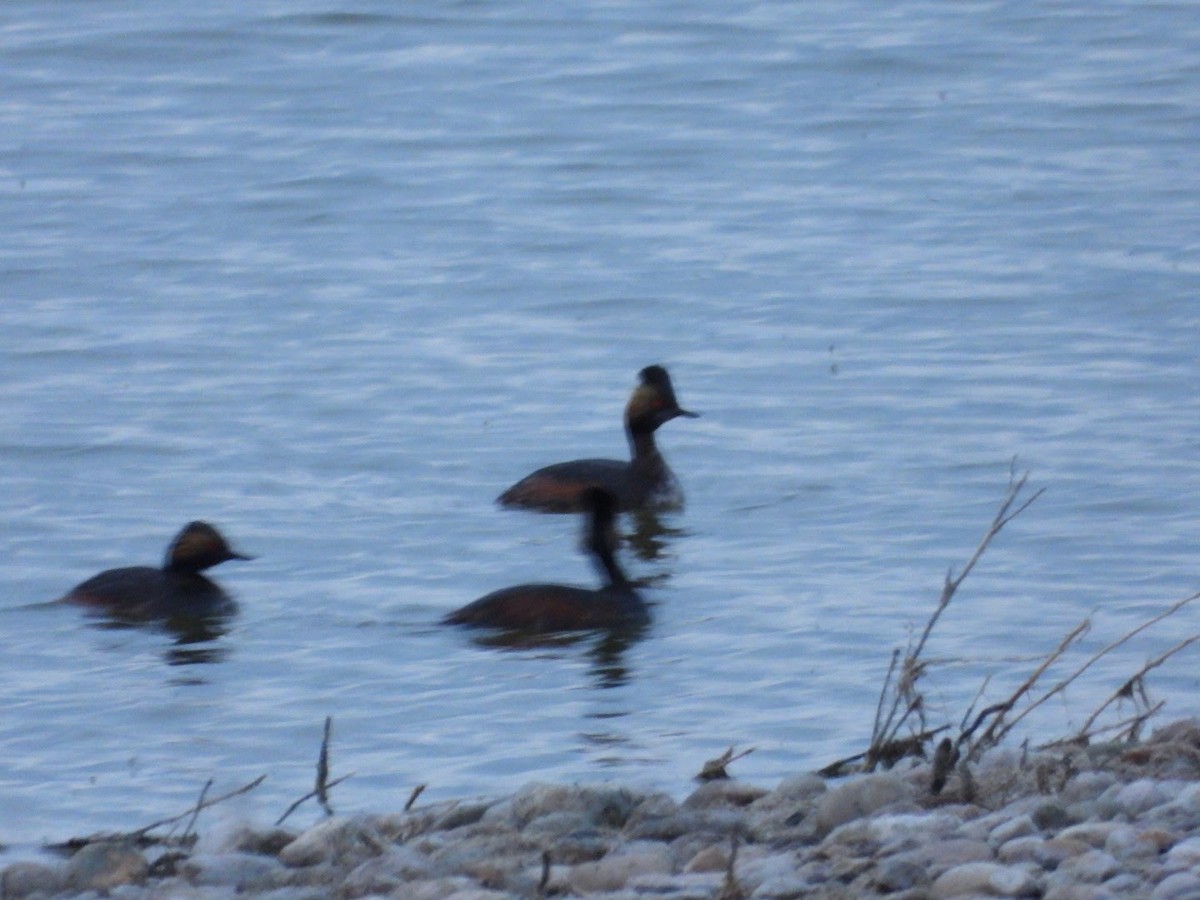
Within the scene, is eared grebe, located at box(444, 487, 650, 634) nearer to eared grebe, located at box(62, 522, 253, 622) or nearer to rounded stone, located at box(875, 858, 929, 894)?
eared grebe, located at box(62, 522, 253, 622)

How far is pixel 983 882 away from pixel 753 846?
3.10ft

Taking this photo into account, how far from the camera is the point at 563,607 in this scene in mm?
10773

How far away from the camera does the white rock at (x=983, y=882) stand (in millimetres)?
6156

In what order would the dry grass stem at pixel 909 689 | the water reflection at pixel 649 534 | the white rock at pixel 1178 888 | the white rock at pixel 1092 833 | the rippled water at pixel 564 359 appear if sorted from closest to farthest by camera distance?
the white rock at pixel 1178 888, the white rock at pixel 1092 833, the dry grass stem at pixel 909 689, the rippled water at pixel 564 359, the water reflection at pixel 649 534

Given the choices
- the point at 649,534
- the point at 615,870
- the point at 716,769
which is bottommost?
the point at 716,769

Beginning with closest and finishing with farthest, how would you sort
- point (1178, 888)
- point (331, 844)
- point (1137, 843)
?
point (1178, 888), point (1137, 843), point (331, 844)

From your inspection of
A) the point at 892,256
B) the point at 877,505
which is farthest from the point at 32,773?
the point at 892,256

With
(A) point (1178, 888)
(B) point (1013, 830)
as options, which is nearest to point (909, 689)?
(B) point (1013, 830)

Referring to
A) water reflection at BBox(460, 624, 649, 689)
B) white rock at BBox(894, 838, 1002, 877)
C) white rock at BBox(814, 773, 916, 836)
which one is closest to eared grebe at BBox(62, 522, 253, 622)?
water reflection at BBox(460, 624, 649, 689)

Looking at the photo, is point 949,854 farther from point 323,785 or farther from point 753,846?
point 323,785

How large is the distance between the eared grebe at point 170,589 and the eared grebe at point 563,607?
3.72 ft

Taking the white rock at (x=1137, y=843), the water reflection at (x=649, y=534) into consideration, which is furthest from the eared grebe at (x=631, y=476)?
the white rock at (x=1137, y=843)

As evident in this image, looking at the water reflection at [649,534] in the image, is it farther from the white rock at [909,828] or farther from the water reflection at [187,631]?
the white rock at [909,828]

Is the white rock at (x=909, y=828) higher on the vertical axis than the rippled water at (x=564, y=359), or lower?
lower
